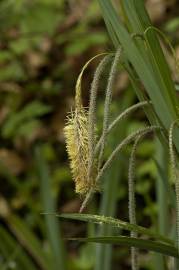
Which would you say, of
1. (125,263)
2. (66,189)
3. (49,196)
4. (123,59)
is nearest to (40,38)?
(66,189)

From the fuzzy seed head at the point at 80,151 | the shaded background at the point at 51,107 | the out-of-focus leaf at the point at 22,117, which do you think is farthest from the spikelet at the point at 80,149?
the out-of-focus leaf at the point at 22,117

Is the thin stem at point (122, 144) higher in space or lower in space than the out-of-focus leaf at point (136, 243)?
higher

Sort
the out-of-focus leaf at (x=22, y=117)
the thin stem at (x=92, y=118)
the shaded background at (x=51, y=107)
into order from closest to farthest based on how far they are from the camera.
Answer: the thin stem at (x=92, y=118) < the shaded background at (x=51, y=107) < the out-of-focus leaf at (x=22, y=117)

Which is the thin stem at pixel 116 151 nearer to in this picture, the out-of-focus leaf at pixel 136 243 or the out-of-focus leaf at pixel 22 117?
the out-of-focus leaf at pixel 136 243

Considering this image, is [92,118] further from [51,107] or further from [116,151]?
[51,107]

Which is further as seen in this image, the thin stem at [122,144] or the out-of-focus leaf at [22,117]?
the out-of-focus leaf at [22,117]

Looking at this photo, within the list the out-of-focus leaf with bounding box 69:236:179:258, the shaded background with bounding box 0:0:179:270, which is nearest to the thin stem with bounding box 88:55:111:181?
→ the out-of-focus leaf with bounding box 69:236:179:258
